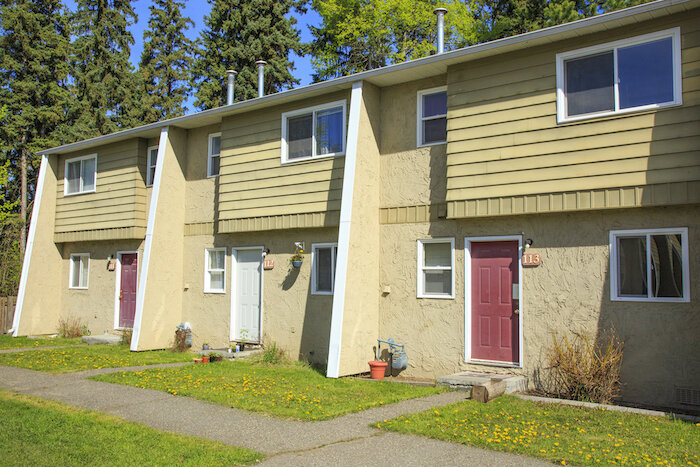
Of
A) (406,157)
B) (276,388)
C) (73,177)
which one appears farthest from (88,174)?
(276,388)

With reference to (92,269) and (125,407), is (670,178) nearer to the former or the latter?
(125,407)

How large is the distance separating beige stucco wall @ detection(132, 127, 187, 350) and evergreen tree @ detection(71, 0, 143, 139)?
56.2ft

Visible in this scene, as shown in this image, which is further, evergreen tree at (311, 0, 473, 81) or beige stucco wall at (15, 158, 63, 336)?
evergreen tree at (311, 0, 473, 81)

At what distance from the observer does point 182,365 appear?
1295cm

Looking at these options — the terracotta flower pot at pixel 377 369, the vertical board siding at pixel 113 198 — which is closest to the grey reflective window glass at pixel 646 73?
the terracotta flower pot at pixel 377 369

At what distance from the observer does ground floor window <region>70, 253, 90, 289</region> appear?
1908 cm

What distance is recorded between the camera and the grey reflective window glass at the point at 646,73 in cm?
885

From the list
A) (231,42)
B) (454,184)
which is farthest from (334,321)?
(231,42)

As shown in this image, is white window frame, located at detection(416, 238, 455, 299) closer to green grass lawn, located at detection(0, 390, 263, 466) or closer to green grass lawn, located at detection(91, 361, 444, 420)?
green grass lawn, located at detection(91, 361, 444, 420)

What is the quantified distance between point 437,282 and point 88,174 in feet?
42.0

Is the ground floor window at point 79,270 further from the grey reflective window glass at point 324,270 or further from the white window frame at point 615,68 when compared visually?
the white window frame at point 615,68

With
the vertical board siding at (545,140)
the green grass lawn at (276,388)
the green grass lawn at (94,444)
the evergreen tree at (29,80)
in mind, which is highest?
the evergreen tree at (29,80)

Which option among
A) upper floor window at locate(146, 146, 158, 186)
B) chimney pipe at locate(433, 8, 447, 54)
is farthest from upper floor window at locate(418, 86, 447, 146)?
upper floor window at locate(146, 146, 158, 186)

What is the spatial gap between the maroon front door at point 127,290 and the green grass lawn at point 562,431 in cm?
1177
